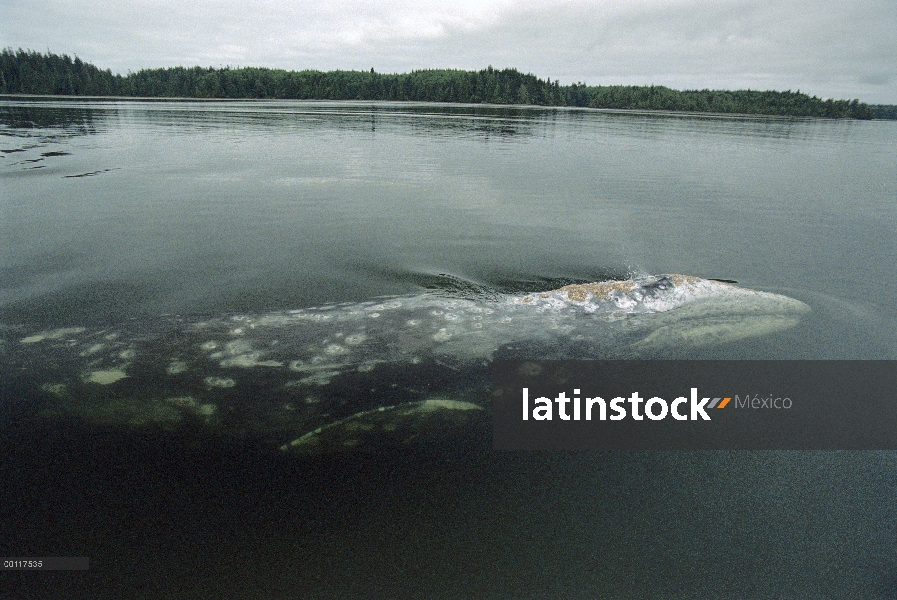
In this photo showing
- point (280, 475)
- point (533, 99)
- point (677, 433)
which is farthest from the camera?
point (533, 99)

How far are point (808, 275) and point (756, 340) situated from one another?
19.0 feet

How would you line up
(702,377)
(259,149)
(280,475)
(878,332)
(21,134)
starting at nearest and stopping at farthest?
(280,475)
(702,377)
(878,332)
(259,149)
(21,134)

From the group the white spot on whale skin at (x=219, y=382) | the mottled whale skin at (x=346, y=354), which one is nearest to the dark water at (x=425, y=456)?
the mottled whale skin at (x=346, y=354)

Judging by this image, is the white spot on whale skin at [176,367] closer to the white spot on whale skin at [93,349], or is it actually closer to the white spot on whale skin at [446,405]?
the white spot on whale skin at [93,349]

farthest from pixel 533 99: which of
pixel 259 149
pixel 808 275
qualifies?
pixel 808 275

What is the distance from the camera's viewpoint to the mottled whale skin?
7.00 metres

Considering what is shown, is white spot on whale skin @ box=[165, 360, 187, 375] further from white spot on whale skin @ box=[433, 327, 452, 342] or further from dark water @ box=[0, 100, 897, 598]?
white spot on whale skin @ box=[433, 327, 452, 342]

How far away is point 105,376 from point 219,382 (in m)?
1.79

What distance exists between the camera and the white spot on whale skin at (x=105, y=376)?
768 cm

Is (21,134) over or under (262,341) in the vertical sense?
over

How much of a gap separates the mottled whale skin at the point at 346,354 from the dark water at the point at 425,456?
54 cm

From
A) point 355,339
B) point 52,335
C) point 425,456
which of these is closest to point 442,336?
point 355,339

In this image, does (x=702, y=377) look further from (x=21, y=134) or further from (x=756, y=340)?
(x=21, y=134)

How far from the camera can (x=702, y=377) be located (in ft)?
26.9
